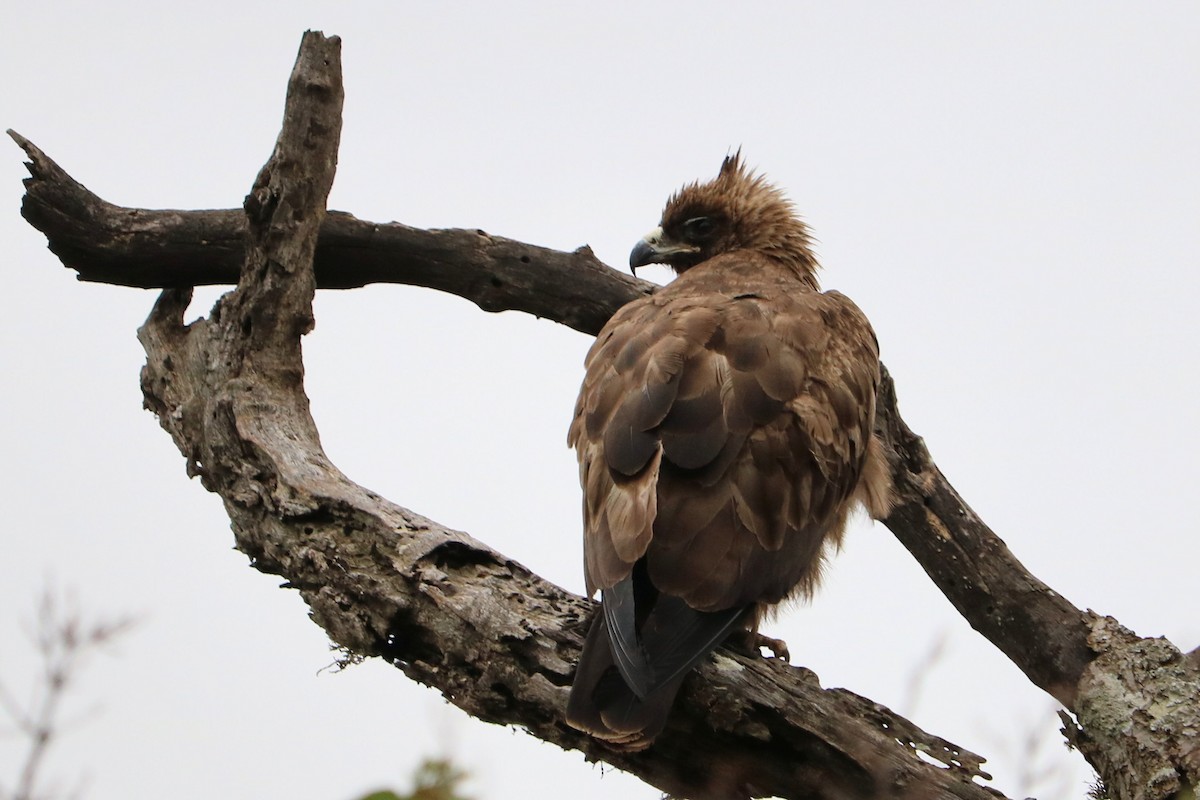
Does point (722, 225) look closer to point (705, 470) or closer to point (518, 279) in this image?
point (518, 279)

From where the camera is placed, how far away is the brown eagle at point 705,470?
3279mm

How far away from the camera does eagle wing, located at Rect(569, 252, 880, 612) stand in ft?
11.6

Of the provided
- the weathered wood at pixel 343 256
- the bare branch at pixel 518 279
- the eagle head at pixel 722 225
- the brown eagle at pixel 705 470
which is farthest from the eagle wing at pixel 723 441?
the eagle head at pixel 722 225

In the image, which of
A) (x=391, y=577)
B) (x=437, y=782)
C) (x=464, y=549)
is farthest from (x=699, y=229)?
(x=437, y=782)

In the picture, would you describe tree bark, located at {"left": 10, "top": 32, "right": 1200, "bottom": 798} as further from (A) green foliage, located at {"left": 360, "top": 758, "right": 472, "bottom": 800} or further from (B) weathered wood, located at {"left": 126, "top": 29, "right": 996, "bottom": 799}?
(A) green foliage, located at {"left": 360, "top": 758, "right": 472, "bottom": 800}

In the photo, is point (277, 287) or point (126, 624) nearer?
point (126, 624)

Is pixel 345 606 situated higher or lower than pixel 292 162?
lower

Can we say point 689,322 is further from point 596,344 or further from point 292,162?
point 292,162

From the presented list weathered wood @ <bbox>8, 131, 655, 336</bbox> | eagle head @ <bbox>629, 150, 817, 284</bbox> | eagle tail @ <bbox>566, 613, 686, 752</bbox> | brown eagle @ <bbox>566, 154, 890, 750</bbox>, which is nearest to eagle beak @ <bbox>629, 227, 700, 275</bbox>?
eagle head @ <bbox>629, 150, 817, 284</bbox>

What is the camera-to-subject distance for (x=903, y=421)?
16.4ft

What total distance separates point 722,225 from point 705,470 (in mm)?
2643

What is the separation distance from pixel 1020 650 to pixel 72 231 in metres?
3.93

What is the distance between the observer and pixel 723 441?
3.77 metres

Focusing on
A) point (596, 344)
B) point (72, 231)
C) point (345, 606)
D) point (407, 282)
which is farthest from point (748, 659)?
point (72, 231)
